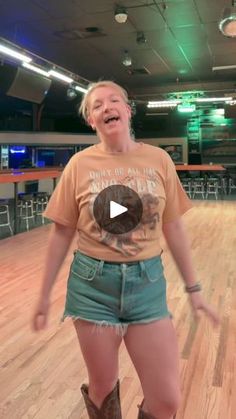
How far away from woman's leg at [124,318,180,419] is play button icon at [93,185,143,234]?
32 centimetres

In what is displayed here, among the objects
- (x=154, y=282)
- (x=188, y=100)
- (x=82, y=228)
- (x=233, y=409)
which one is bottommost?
(x=233, y=409)

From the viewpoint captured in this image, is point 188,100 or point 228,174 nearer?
point 188,100

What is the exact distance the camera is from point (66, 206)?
139cm

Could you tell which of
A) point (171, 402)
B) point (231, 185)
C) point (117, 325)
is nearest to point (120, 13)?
point (117, 325)

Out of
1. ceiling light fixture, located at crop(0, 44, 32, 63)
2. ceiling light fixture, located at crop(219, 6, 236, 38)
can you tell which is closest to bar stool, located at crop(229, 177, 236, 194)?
ceiling light fixture, located at crop(0, 44, 32, 63)

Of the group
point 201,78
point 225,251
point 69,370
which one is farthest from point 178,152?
point 69,370

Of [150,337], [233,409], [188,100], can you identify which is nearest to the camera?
[150,337]

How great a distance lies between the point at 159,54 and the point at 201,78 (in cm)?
310

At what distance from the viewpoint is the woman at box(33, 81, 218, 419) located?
130 centimetres

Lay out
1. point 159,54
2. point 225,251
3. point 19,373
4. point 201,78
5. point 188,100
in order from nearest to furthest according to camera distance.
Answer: point 19,373, point 225,251, point 159,54, point 201,78, point 188,100

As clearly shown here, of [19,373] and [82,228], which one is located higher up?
[82,228]

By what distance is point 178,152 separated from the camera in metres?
A: 17.8

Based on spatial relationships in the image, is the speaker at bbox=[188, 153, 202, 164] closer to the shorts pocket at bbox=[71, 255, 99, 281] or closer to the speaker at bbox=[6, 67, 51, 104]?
the speaker at bbox=[6, 67, 51, 104]

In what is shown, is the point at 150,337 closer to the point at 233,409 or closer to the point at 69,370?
the point at 233,409
